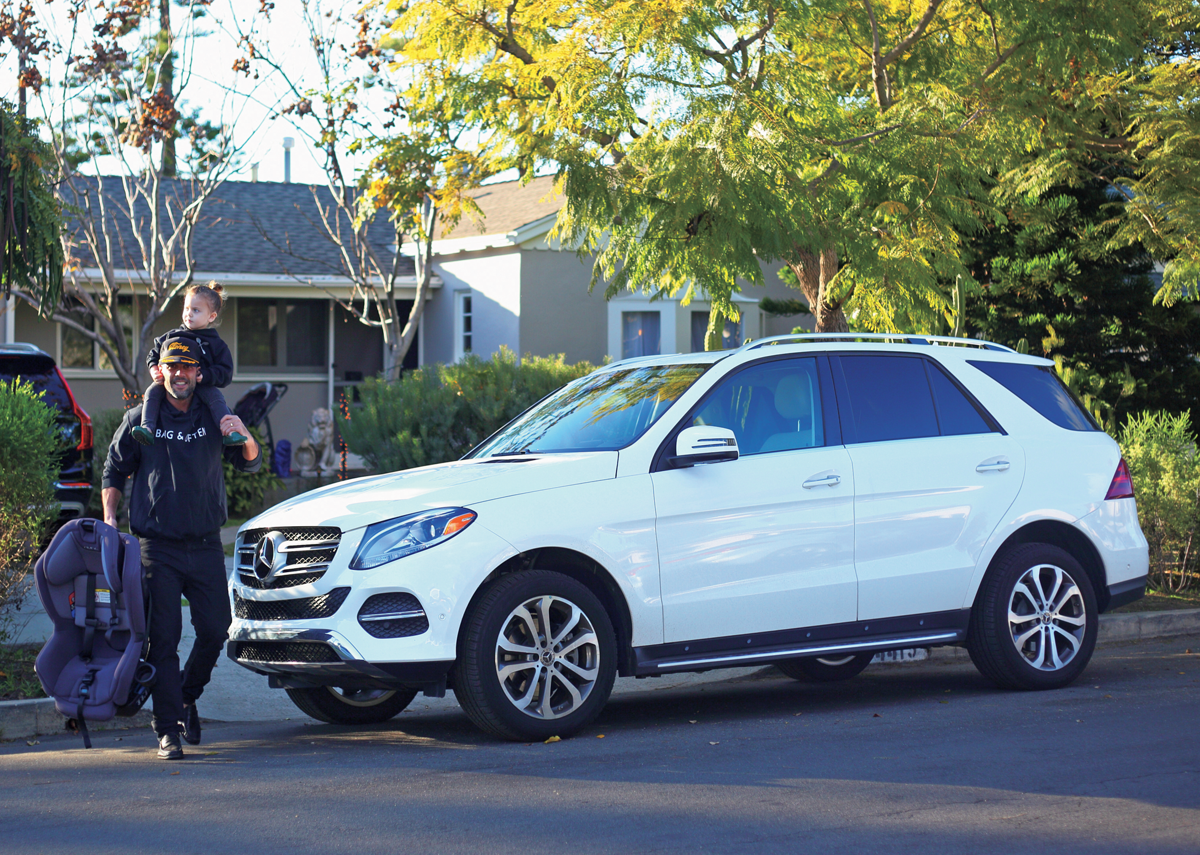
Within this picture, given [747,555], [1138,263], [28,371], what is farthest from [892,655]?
[1138,263]

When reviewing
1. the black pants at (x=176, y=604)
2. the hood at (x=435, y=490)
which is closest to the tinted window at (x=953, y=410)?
the hood at (x=435, y=490)

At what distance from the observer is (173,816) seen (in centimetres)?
517

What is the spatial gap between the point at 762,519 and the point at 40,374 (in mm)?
7746

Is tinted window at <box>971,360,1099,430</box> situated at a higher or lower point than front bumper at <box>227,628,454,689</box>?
higher

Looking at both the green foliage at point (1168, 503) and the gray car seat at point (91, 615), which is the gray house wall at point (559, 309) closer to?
the green foliage at point (1168, 503)

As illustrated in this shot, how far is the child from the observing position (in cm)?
621

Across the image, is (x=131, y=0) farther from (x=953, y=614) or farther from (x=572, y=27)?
(x=953, y=614)

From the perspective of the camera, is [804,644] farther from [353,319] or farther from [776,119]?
[353,319]

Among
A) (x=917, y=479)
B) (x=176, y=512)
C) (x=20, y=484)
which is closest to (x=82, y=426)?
(x=20, y=484)

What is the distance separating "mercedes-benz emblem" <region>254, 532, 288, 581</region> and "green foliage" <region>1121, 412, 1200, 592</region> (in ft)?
24.8

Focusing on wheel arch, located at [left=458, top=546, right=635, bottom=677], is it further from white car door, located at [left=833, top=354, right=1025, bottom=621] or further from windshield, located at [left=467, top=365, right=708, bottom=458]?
white car door, located at [left=833, top=354, right=1025, bottom=621]

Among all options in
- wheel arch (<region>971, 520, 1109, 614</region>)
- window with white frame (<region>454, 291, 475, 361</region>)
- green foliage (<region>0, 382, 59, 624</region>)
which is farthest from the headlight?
window with white frame (<region>454, 291, 475, 361</region>)

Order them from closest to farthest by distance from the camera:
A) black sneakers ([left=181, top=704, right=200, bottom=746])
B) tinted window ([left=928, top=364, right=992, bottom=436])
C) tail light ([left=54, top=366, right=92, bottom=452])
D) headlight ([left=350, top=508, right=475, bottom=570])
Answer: headlight ([left=350, top=508, right=475, bottom=570]), black sneakers ([left=181, top=704, right=200, bottom=746]), tinted window ([left=928, top=364, right=992, bottom=436]), tail light ([left=54, top=366, right=92, bottom=452])

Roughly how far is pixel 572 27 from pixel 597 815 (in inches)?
285
